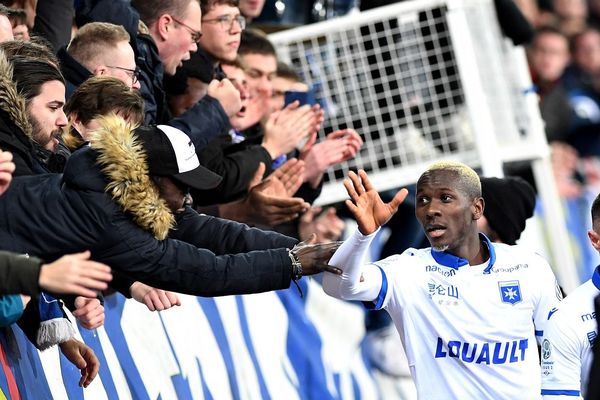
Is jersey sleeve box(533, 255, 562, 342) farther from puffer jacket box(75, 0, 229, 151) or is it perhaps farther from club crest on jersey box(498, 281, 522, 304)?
puffer jacket box(75, 0, 229, 151)

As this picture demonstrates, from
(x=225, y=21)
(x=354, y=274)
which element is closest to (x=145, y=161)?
(x=354, y=274)

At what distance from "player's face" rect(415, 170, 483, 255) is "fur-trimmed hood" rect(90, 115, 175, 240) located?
1.50m

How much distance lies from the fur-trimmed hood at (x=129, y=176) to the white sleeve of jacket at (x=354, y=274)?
2.90 feet

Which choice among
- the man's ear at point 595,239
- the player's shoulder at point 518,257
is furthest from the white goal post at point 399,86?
the man's ear at point 595,239

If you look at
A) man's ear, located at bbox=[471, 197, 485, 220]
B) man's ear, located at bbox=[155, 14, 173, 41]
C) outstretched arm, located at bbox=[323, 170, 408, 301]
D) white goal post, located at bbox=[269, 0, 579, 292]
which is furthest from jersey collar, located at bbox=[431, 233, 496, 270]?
white goal post, located at bbox=[269, 0, 579, 292]

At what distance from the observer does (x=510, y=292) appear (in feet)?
21.5

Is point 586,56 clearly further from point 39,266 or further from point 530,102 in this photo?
point 39,266

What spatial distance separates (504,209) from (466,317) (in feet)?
5.06

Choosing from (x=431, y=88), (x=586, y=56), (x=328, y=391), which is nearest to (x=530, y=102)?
(x=431, y=88)

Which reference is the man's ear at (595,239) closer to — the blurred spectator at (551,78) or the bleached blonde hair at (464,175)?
the bleached blonde hair at (464,175)

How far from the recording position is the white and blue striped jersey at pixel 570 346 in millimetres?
5984

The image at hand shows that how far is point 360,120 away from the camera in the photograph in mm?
9836

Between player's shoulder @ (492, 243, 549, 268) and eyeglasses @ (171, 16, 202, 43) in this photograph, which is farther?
eyeglasses @ (171, 16, 202, 43)

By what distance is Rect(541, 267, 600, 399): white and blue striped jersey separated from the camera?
19.6 ft
